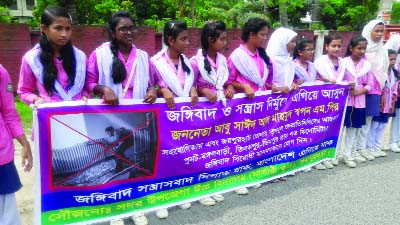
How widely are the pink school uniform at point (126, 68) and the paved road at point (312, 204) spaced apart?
1121mm

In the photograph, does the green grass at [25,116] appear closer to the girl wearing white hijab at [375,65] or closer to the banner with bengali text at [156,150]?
the banner with bengali text at [156,150]

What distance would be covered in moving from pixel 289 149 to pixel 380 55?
1.83m

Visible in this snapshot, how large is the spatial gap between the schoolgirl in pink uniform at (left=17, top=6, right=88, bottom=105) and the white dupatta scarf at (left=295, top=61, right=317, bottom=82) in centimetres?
242

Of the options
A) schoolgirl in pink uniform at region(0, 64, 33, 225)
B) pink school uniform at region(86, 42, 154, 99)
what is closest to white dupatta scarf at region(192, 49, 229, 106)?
pink school uniform at region(86, 42, 154, 99)

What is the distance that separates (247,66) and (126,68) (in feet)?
4.23

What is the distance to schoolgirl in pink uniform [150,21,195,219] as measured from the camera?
3.17 meters

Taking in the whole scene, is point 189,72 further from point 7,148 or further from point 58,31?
point 7,148

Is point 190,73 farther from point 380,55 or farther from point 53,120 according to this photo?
point 380,55

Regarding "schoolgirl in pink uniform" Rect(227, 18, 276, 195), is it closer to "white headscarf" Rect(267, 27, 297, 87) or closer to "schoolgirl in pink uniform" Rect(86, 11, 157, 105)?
"white headscarf" Rect(267, 27, 297, 87)

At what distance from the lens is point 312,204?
3.51 m

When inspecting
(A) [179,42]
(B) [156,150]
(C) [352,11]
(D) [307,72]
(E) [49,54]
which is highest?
(C) [352,11]

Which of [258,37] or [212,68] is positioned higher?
[258,37]

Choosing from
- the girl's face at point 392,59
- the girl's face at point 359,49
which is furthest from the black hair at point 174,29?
the girl's face at point 392,59

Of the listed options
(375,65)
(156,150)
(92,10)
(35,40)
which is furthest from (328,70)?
(92,10)
